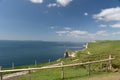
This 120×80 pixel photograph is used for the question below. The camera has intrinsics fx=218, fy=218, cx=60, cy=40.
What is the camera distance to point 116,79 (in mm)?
20000

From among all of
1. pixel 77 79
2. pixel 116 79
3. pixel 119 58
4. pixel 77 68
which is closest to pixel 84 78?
pixel 77 79

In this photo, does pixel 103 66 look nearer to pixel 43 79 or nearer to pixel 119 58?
pixel 119 58

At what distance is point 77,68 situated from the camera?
28156 mm

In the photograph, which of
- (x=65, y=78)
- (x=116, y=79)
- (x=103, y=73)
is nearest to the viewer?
(x=116, y=79)

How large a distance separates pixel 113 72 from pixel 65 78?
19.9ft

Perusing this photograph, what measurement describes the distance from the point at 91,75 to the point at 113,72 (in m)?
3.40

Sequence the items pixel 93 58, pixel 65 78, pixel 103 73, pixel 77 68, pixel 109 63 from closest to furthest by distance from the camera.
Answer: pixel 65 78
pixel 103 73
pixel 109 63
pixel 77 68
pixel 93 58

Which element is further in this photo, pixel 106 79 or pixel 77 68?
pixel 77 68

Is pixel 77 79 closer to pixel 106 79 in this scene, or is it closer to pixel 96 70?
pixel 106 79

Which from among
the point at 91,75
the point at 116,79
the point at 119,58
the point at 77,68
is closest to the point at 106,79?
the point at 116,79

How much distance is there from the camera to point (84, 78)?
2086 cm

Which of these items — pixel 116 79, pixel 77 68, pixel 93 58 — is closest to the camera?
pixel 116 79

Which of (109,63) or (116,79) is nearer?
(116,79)

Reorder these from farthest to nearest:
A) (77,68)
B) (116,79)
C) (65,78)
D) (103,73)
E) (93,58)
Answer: (93,58) < (77,68) < (103,73) < (65,78) < (116,79)
